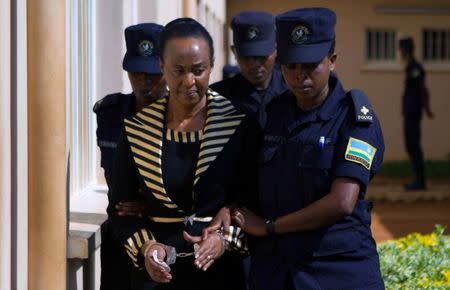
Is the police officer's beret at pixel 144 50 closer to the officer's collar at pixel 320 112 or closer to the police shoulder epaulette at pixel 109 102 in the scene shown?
the police shoulder epaulette at pixel 109 102

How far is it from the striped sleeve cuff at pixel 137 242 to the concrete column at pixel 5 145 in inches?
17.1

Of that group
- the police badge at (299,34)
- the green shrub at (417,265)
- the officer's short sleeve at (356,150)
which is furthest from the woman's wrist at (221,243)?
the green shrub at (417,265)

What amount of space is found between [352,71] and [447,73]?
1.83m

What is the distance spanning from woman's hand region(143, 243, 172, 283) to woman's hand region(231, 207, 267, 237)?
279 millimetres

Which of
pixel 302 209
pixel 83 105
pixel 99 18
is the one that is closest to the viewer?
pixel 302 209

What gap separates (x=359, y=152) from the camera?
3648 millimetres

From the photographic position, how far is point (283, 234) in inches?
148

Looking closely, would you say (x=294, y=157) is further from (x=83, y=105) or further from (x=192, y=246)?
(x=83, y=105)

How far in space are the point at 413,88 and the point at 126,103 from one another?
38.9ft

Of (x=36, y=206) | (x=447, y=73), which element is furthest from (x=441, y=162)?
(x=36, y=206)

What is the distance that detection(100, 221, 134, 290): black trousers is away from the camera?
4462 millimetres

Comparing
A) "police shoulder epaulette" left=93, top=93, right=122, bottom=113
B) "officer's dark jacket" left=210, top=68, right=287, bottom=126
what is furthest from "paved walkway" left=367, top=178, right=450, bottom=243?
"police shoulder epaulette" left=93, top=93, right=122, bottom=113

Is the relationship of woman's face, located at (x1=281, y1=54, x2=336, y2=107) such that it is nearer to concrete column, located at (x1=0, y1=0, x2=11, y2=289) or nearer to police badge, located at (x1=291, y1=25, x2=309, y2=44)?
police badge, located at (x1=291, y1=25, x2=309, y2=44)

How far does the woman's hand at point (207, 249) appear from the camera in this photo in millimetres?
3594
